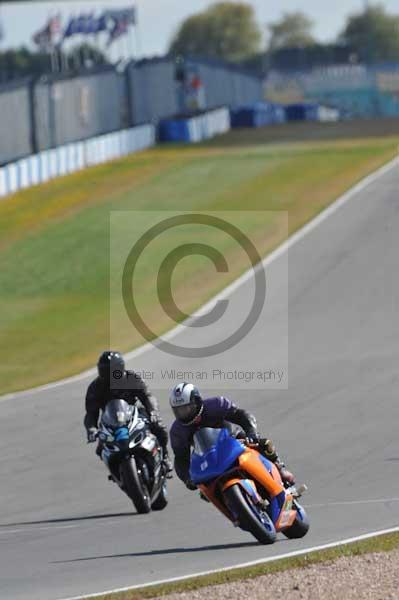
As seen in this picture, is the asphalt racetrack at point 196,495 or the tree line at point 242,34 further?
the tree line at point 242,34

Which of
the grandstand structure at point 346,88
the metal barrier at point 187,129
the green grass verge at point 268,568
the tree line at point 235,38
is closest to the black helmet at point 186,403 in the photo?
the green grass verge at point 268,568

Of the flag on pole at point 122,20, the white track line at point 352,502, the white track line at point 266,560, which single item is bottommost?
the flag on pole at point 122,20

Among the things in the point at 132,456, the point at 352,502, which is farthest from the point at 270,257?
the point at 352,502

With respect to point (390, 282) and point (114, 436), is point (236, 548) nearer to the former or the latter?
point (114, 436)

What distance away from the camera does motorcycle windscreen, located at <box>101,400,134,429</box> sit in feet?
42.3

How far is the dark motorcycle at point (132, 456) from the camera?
1270 centimetres

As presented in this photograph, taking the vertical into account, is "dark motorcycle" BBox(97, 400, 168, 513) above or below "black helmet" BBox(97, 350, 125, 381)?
below

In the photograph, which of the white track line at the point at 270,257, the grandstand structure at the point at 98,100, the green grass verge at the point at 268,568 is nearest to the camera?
the green grass verge at the point at 268,568

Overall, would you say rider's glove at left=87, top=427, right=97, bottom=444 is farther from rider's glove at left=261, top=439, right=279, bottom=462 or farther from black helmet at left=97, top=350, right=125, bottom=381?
rider's glove at left=261, top=439, right=279, bottom=462

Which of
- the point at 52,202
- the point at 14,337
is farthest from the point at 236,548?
the point at 52,202
